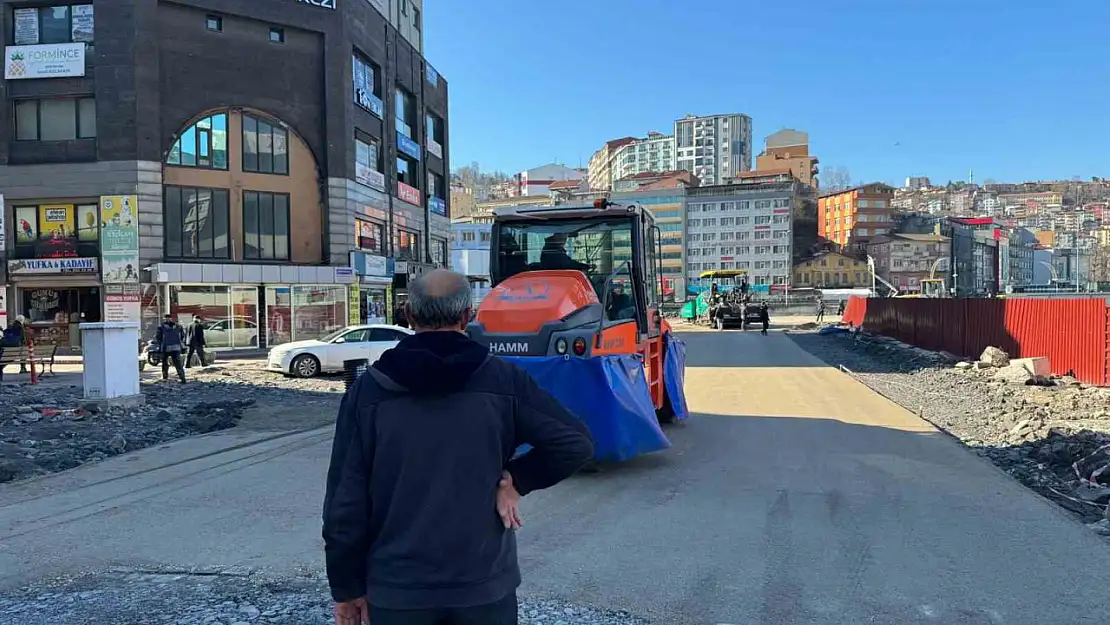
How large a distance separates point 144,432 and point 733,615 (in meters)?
9.51

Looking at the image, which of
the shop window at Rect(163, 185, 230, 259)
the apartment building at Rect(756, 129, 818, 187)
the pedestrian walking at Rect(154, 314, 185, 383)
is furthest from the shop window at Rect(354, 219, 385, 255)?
the apartment building at Rect(756, 129, 818, 187)

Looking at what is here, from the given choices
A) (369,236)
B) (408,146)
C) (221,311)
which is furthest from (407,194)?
(221,311)

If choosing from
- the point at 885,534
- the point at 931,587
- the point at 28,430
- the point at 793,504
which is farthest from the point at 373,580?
the point at 28,430

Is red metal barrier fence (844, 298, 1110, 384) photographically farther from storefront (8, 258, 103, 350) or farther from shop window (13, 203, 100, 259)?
shop window (13, 203, 100, 259)

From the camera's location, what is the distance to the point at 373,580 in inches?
93.7

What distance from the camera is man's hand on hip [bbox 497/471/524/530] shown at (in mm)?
2459

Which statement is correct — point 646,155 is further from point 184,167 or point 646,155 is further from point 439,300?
point 439,300

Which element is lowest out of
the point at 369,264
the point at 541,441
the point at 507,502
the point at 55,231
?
the point at 507,502

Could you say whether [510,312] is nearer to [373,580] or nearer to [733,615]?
[733,615]

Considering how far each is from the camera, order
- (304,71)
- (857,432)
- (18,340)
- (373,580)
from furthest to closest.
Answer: (304,71) < (18,340) < (857,432) < (373,580)

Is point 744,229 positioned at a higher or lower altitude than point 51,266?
higher

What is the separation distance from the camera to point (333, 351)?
19.2 m

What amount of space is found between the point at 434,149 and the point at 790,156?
121 metres

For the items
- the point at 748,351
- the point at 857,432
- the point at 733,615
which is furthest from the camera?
the point at 748,351
